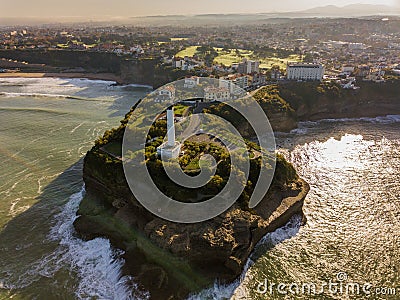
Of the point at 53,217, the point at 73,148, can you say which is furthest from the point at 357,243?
the point at 73,148

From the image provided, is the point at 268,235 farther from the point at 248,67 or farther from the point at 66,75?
the point at 66,75

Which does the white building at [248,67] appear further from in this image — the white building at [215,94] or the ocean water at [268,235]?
the ocean water at [268,235]

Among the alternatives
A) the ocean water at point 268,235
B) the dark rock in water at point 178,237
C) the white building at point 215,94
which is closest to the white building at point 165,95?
the white building at point 215,94

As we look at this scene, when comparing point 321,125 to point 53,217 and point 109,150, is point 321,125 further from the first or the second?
point 53,217

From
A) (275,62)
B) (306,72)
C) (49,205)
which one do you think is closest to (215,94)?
(306,72)

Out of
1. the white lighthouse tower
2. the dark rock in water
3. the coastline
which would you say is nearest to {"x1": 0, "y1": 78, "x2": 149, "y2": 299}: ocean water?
the dark rock in water

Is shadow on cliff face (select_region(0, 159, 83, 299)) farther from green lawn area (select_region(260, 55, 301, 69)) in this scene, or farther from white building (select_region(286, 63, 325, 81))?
green lawn area (select_region(260, 55, 301, 69))
